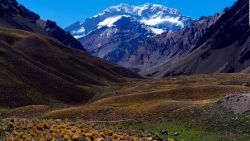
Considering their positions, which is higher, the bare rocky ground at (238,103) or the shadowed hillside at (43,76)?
the shadowed hillside at (43,76)

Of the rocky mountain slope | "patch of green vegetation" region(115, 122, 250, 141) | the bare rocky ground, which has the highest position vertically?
the rocky mountain slope

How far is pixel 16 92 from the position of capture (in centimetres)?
11519

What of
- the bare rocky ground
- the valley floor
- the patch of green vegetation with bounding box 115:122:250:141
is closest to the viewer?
the valley floor

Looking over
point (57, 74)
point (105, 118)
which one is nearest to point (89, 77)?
point (57, 74)

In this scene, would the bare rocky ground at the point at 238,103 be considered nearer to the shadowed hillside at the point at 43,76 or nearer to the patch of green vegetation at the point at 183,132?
the patch of green vegetation at the point at 183,132

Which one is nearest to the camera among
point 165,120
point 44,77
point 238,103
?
point 238,103

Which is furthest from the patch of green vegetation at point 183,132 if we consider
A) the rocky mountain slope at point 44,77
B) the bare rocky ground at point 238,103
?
the rocky mountain slope at point 44,77

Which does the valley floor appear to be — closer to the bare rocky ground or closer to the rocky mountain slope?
the bare rocky ground

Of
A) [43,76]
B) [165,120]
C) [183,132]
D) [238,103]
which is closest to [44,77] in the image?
[43,76]

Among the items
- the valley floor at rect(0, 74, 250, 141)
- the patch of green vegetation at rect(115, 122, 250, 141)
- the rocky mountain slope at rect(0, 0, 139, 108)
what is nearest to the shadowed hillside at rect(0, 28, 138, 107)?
the rocky mountain slope at rect(0, 0, 139, 108)

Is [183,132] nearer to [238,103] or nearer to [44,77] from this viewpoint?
[238,103]

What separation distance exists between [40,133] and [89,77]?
133 meters

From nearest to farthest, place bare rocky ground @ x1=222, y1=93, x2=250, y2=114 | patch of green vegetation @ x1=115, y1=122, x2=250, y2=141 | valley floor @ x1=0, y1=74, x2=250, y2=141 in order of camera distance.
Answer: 1. valley floor @ x1=0, y1=74, x2=250, y2=141
2. patch of green vegetation @ x1=115, y1=122, x2=250, y2=141
3. bare rocky ground @ x1=222, y1=93, x2=250, y2=114

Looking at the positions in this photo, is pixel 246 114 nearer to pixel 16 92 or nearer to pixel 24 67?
pixel 16 92
